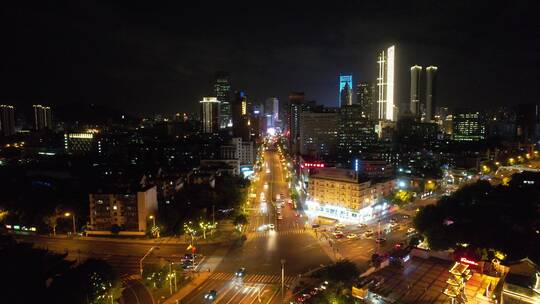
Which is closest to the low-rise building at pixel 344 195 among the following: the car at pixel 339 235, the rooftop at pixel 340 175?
the rooftop at pixel 340 175

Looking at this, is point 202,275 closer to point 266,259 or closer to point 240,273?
point 240,273

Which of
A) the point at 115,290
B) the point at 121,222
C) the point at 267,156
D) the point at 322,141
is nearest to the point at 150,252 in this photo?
A: the point at 121,222

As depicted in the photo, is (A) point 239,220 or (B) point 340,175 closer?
(A) point 239,220

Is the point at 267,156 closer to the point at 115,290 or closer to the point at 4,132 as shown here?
the point at 4,132

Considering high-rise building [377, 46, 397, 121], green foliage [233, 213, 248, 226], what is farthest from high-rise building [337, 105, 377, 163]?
green foliage [233, 213, 248, 226]

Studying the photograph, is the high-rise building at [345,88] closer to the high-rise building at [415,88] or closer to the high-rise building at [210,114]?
the high-rise building at [415,88]

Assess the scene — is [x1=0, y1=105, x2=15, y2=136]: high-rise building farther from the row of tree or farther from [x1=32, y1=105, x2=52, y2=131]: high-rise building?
the row of tree

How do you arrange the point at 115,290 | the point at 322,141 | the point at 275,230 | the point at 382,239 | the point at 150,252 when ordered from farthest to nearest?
the point at 322,141, the point at 275,230, the point at 382,239, the point at 150,252, the point at 115,290

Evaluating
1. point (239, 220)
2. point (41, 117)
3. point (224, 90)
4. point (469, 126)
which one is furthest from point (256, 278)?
point (224, 90)
